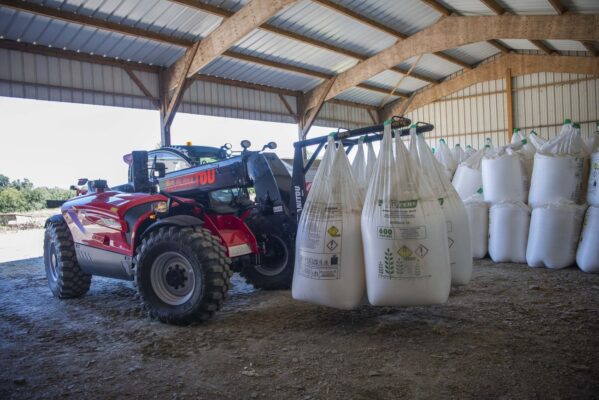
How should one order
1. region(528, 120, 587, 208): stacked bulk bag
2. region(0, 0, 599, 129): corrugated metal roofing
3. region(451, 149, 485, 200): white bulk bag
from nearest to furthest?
region(528, 120, 587, 208): stacked bulk bag < region(451, 149, 485, 200): white bulk bag < region(0, 0, 599, 129): corrugated metal roofing

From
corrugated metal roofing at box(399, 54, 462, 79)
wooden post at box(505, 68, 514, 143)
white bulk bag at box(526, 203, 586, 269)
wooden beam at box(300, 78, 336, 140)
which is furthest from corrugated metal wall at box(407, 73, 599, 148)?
white bulk bag at box(526, 203, 586, 269)

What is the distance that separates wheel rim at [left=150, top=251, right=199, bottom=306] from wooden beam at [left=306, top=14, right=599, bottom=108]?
8.83 metres

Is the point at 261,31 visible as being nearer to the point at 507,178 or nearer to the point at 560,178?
the point at 507,178

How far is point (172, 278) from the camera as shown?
3645 millimetres

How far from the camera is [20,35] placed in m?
8.59

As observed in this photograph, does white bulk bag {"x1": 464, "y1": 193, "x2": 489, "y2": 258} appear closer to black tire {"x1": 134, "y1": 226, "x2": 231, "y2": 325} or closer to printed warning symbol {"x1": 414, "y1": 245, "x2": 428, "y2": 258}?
printed warning symbol {"x1": 414, "y1": 245, "x2": 428, "y2": 258}

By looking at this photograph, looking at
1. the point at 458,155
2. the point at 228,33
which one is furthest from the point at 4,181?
the point at 458,155

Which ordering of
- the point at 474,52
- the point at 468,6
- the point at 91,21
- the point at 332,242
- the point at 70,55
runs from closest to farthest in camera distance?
the point at 332,242, the point at 91,21, the point at 70,55, the point at 468,6, the point at 474,52

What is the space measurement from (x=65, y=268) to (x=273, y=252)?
210 cm

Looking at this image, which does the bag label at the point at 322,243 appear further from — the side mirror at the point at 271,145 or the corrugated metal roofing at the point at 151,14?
the corrugated metal roofing at the point at 151,14

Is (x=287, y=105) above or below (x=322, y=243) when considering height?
above

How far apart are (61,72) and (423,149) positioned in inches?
345

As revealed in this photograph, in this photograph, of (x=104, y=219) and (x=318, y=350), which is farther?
(x=104, y=219)

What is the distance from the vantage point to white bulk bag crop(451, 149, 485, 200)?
647 cm
